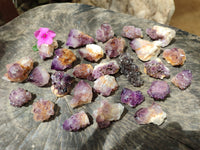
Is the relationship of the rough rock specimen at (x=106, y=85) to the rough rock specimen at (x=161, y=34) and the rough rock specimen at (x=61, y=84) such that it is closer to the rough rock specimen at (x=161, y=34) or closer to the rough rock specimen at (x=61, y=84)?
the rough rock specimen at (x=61, y=84)

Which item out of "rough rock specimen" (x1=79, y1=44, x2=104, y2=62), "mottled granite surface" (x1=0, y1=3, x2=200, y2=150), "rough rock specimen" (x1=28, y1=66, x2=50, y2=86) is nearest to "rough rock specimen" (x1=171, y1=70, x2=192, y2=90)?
"mottled granite surface" (x1=0, y1=3, x2=200, y2=150)

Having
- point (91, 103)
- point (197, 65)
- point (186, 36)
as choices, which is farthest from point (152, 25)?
point (91, 103)

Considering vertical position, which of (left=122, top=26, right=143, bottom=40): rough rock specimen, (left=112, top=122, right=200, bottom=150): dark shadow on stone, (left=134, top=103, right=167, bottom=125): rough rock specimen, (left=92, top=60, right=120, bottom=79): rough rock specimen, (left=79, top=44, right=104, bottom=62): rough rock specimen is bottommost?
(left=112, top=122, right=200, bottom=150): dark shadow on stone

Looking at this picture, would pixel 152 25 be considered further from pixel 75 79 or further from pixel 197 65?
pixel 75 79

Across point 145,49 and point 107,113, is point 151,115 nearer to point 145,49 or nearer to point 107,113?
point 107,113

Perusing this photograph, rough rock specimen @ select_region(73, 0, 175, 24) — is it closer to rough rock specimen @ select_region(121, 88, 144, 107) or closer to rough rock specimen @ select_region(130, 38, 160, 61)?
rough rock specimen @ select_region(130, 38, 160, 61)

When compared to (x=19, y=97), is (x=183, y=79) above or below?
above

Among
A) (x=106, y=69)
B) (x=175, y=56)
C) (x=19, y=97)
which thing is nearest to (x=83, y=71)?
(x=106, y=69)
